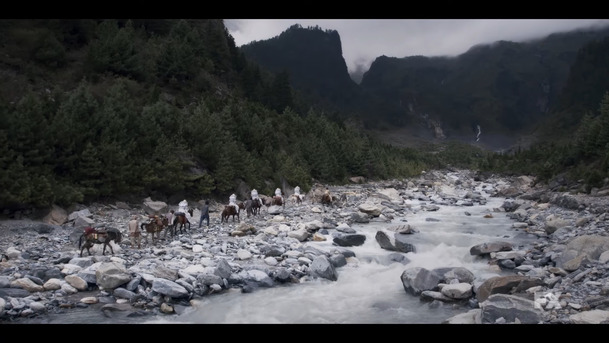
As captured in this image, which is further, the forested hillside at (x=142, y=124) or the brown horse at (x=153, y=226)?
the forested hillside at (x=142, y=124)

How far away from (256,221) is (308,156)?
2555cm

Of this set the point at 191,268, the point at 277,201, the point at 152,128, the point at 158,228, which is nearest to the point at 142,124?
the point at 152,128

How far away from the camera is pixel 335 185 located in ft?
162

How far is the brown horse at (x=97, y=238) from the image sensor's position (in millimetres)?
13734

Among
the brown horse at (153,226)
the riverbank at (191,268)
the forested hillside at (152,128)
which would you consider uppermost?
the forested hillside at (152,128)

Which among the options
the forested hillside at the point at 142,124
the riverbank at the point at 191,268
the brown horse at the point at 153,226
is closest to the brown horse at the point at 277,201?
the forested hillside at the point at 142,124

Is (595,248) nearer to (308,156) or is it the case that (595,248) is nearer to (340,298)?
(340,298)

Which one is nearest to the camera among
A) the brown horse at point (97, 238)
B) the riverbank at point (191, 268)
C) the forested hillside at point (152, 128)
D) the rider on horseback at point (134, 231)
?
the riverbank at point (191, 268)

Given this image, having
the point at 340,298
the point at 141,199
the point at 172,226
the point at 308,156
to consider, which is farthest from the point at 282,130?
the point at 340,298

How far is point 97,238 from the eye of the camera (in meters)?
14.0

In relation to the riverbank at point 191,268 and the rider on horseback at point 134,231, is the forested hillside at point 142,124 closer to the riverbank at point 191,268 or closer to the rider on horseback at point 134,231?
the riverbank at point 191,268

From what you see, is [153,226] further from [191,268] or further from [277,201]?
[277,201]

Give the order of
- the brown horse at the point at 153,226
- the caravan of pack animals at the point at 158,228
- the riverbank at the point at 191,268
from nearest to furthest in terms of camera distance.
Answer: the riverbank at the point at 191,268 → the caravan of pack animals at the point at 158,228 → the brown horse at the point at 153,226
